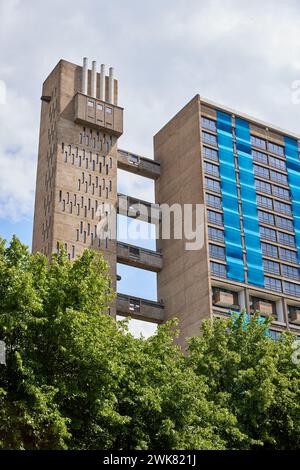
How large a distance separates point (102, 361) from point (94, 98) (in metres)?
45.3

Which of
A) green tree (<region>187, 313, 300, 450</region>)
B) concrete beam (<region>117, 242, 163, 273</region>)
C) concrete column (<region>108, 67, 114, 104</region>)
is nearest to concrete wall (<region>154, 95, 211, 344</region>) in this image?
concrete beam (<region>117, 242, 163, 273</region>)

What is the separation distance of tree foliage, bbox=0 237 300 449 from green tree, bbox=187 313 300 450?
0.30 feet

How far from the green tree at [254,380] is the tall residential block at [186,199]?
26910 mm

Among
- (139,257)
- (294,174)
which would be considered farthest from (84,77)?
(294,174)

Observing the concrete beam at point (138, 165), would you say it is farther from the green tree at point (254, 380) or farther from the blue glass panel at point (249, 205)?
the green tree at point (254, 380)

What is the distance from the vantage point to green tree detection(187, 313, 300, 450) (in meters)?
27.8

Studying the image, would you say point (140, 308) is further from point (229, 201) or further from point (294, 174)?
point (294, 174)

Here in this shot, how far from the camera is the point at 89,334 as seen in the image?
22812 mm

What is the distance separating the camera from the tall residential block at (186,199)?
59969 mm

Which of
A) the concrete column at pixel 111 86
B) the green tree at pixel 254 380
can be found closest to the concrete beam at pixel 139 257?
the concrete column at pixel 111 86

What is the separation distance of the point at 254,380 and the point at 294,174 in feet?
155

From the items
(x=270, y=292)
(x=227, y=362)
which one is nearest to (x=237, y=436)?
(x=227, y=362)

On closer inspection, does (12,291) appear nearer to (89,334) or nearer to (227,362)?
(89,334)

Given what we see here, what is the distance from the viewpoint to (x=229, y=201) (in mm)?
65438
